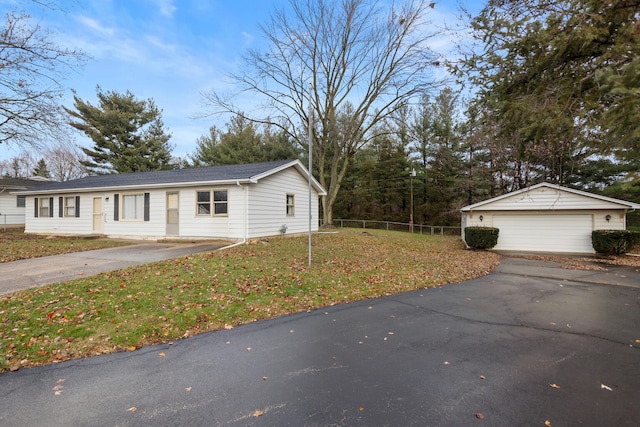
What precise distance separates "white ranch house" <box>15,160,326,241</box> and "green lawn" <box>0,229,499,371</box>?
3209 millimetres

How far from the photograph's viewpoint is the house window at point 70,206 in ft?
51.3

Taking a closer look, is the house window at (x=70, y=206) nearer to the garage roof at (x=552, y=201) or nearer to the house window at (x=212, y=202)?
the house window at (x=212, y=202)

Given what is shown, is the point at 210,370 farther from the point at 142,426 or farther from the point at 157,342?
the point at 157,342

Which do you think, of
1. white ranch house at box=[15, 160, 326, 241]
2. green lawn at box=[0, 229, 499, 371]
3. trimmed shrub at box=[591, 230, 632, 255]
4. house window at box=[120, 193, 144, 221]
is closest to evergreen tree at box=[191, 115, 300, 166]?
white ranch house at box=[15, 160, 326, 241]

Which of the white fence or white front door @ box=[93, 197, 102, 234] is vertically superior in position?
white front door @ box=[93, 197, 102, 234]

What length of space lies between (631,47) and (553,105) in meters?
1.06

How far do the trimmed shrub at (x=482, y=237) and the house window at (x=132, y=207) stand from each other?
50.6 ft

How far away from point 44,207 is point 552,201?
83.2ft

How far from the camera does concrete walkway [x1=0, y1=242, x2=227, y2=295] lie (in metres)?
6.52

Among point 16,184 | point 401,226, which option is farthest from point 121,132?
point 401,226

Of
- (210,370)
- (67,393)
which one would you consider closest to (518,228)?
(210,370)

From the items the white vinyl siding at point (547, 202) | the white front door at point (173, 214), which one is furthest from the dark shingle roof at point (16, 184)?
the white vinyl siding at point (547, 202)

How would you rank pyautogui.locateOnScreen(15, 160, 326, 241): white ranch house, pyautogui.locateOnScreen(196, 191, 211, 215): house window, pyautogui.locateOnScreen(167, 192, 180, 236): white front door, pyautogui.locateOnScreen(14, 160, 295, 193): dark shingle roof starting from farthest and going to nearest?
1. pyautogui.locateOnScreen(167, 192, 180, 236): white front door
2. pyautogui.locateOnScreen(196, 191, 211, 215): house window
3. pyautogui.locateOnScreen(14, 160, 295, 193): dark shingle roof
4. pyautogui.locateOnScreen(15, 160, 326, 241): white ranch house

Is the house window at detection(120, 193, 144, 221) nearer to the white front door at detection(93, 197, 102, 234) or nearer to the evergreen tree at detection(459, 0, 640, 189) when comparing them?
the white front door at detection(93, 197, 102, 234)
